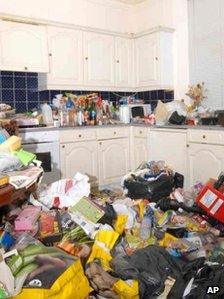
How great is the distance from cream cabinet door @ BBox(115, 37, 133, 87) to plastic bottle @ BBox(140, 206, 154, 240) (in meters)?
2.39

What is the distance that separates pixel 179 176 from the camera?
3.29 metres

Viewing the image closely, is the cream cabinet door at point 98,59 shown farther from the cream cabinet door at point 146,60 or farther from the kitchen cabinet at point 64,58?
the cream cabinet door at point 146,60

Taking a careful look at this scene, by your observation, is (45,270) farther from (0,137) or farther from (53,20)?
(53,20)

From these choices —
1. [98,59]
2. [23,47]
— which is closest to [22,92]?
[23,47]

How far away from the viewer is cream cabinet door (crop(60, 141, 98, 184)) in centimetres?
363

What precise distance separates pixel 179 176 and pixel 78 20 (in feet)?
7.79

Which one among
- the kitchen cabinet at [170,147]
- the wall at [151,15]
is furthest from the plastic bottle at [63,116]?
the wall at [151,15]

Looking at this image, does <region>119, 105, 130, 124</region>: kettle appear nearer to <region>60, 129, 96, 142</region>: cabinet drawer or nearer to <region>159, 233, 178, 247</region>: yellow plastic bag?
<region>60, 129, 96, 142</region>: cabinet drawer

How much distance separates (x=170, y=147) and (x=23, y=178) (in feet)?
8.09

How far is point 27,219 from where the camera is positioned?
1.82 meters

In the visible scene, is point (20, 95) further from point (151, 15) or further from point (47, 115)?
point (151, 15)

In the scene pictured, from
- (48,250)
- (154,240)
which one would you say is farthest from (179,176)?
(48,250)

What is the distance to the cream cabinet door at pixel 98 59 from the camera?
4023 mm

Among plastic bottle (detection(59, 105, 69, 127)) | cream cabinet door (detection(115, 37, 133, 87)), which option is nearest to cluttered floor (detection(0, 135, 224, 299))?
plastic bottle (detection(59, 105, 69, 127))
